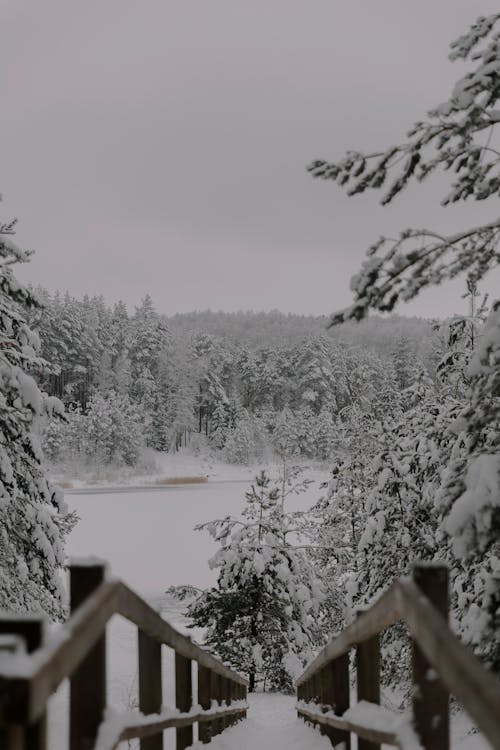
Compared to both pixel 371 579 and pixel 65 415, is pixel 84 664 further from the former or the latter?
pixel 371 579

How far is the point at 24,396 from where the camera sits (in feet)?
23.4

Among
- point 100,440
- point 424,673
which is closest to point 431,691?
point 424,673

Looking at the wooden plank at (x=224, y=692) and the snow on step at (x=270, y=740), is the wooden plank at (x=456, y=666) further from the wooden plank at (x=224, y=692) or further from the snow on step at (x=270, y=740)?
the wooden plank at (x=224, y=692)

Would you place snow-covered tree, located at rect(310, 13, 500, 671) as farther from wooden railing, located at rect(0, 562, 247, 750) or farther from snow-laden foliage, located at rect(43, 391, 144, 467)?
snow-laden foliage, located at rect(43, 391, 144, 467)

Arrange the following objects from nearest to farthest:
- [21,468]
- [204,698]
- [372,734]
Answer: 1. [372,734]
2. [204,698]
3. [21,468]

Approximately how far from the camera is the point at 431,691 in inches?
75.8

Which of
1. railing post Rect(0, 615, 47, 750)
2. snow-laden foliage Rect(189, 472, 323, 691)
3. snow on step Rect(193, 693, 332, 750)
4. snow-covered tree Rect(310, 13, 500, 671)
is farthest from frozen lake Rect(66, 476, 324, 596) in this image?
railing post Rect(0, 615, 47, 750)

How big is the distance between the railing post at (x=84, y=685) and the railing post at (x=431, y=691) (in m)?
0.94

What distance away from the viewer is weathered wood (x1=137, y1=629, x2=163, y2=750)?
2895 mm

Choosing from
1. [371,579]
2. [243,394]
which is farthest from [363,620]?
[243,394]

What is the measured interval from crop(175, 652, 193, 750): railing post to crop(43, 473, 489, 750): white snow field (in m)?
0.51

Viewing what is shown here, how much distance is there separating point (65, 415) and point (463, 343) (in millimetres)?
5893

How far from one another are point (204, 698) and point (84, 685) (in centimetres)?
371

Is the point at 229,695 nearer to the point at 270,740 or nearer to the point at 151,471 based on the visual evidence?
the point at 270,740
